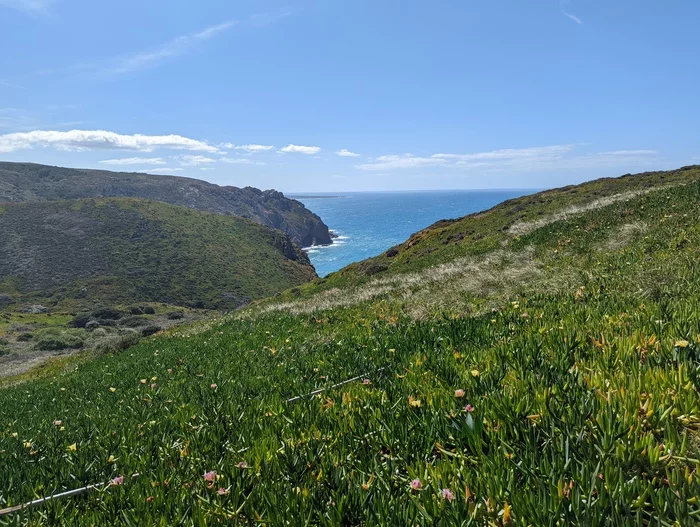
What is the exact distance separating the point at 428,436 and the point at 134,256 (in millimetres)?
142134

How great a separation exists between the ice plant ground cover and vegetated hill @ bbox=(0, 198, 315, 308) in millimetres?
104963

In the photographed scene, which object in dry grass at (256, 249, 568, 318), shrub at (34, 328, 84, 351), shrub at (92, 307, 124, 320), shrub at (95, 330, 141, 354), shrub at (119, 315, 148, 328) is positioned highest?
dry grass at (256, 249, 568, 318)

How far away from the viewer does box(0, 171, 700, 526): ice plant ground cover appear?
2197 mm

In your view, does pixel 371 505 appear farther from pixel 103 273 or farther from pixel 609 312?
pixel 103 273

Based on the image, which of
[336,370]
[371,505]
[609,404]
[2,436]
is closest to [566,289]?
[336,370]

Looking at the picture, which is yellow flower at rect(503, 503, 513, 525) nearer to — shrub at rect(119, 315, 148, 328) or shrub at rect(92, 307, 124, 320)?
shrub at rect(119, 315, 148, 328)

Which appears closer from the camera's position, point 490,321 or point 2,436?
point 2,436

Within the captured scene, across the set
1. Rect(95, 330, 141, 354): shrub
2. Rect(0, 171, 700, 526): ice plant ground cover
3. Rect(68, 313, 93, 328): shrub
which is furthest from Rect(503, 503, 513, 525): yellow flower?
Rect(68, 313, 93, 328): shrub

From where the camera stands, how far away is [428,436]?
302cm

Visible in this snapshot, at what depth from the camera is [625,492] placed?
199 centimetres

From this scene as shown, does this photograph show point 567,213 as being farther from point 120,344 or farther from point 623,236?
point 120,344

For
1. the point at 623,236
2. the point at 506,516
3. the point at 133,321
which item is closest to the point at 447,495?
the point at 506,516

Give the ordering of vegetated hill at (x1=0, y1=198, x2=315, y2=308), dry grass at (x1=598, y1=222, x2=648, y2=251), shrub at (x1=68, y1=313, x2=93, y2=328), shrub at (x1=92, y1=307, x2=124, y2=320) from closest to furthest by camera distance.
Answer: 1. dry grass at (x1=598, y1=222, x2=648, y2=251)
2. shrub at (x1=68, y1=313, x2=93, y2=328)
3. shrub at (x1=92, y1=307, x2=124, y2=320)
4. vegetated hill at (x1=0, y1=198, x2=315, y2=308)

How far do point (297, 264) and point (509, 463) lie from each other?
153 m
